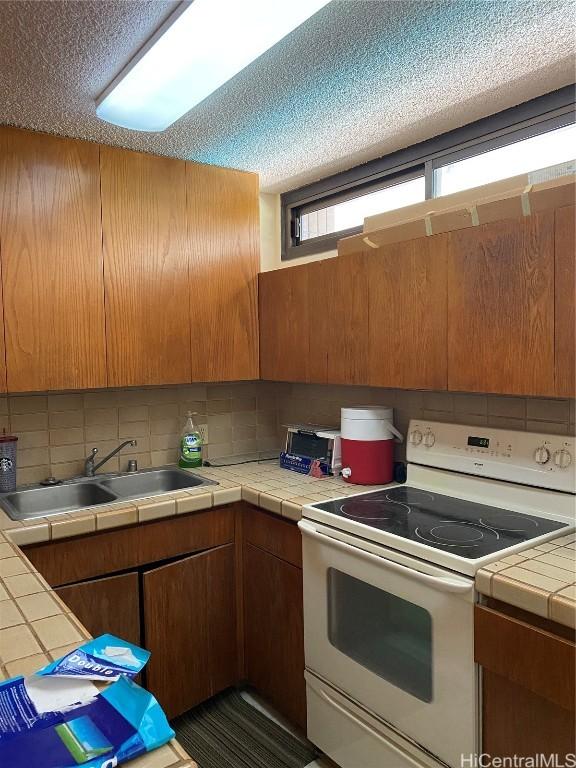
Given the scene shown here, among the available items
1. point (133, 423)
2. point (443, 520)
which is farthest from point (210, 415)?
point (443, 520)

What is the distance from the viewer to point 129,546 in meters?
2.02

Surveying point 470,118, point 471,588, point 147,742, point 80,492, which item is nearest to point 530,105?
point 470,118

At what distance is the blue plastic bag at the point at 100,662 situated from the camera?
0.92 metres

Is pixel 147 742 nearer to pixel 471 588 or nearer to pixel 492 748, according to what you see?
pixel 471 588

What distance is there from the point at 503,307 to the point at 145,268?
1.46m

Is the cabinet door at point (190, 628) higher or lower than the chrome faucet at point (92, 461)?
lower

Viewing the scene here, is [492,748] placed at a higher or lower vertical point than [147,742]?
lower

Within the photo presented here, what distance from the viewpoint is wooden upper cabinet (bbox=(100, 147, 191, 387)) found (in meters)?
2.28

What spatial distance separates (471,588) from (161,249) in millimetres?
1803

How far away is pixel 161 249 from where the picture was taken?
2410mm

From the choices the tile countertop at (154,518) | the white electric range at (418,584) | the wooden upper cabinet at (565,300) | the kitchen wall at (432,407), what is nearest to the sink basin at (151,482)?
the tile countertop at (154,518)

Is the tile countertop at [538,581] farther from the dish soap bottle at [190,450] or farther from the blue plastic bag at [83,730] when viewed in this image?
the dish soap bottle at [190,450]

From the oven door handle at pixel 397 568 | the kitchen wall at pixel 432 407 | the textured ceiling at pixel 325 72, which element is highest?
the textured ceiling at pixel 325 72

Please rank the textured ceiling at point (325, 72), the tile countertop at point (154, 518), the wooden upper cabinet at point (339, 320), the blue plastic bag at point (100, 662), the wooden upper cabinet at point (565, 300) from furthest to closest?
1. the wooden upper cabinet at point (339, 320)
2. the wooden upper cabinet at point (565, 300)
3. the textured ceiling at point (325, 72)
4. the tile countertop at point (154, 518)
5. the blue plastic bag at point (100, 662)
